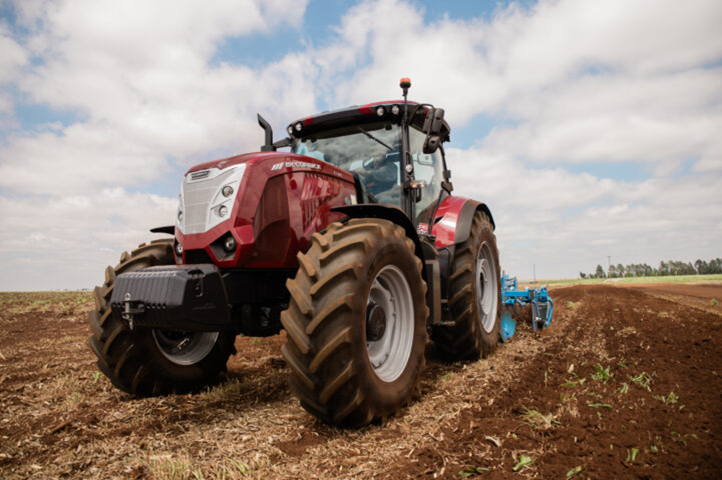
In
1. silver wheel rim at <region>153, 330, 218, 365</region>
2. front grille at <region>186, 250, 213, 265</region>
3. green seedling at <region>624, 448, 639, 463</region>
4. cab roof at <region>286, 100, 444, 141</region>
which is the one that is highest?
cab roof at <region>286, 100, 444, 141</region>

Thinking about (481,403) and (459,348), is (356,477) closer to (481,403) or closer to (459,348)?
(481,403)

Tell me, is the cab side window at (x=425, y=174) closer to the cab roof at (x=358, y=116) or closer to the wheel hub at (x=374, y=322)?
the cab roof at (x=358, y=116)

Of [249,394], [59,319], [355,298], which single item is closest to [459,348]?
[249,394]

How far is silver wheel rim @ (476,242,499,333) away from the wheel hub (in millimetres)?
2898

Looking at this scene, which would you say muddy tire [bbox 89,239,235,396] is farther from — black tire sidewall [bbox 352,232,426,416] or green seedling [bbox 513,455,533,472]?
green seedling [bbox 513,455,533,472]

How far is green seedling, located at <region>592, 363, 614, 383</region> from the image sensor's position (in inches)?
155

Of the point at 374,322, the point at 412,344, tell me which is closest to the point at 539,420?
the point at 412,344

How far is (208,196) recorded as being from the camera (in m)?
3.55

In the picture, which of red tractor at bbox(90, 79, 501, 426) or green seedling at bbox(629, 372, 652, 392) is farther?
green seedling at bbox(629, 372, 652, 392)

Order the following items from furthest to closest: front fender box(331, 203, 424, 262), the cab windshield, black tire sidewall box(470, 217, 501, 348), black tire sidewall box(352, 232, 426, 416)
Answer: black tire sidewall box(470, 217, 501, 348), the cab windshield, front fender box(331, 203, 424, 262), black tire sidewall box(352, 232, 426, 416)

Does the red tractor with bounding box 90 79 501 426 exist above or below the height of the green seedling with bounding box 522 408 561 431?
above

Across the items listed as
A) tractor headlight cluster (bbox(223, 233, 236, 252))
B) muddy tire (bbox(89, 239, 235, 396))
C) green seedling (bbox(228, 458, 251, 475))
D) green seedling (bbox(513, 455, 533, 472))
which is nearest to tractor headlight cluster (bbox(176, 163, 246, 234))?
tractor headlight cluster (bbox(223, 233, 236, 252))

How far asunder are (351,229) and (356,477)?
4.99 feet

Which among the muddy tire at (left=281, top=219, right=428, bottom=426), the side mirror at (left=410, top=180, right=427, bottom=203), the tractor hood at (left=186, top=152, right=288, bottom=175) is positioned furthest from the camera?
the side mirror at (left=410, top=180, right=427, bottom=203)
